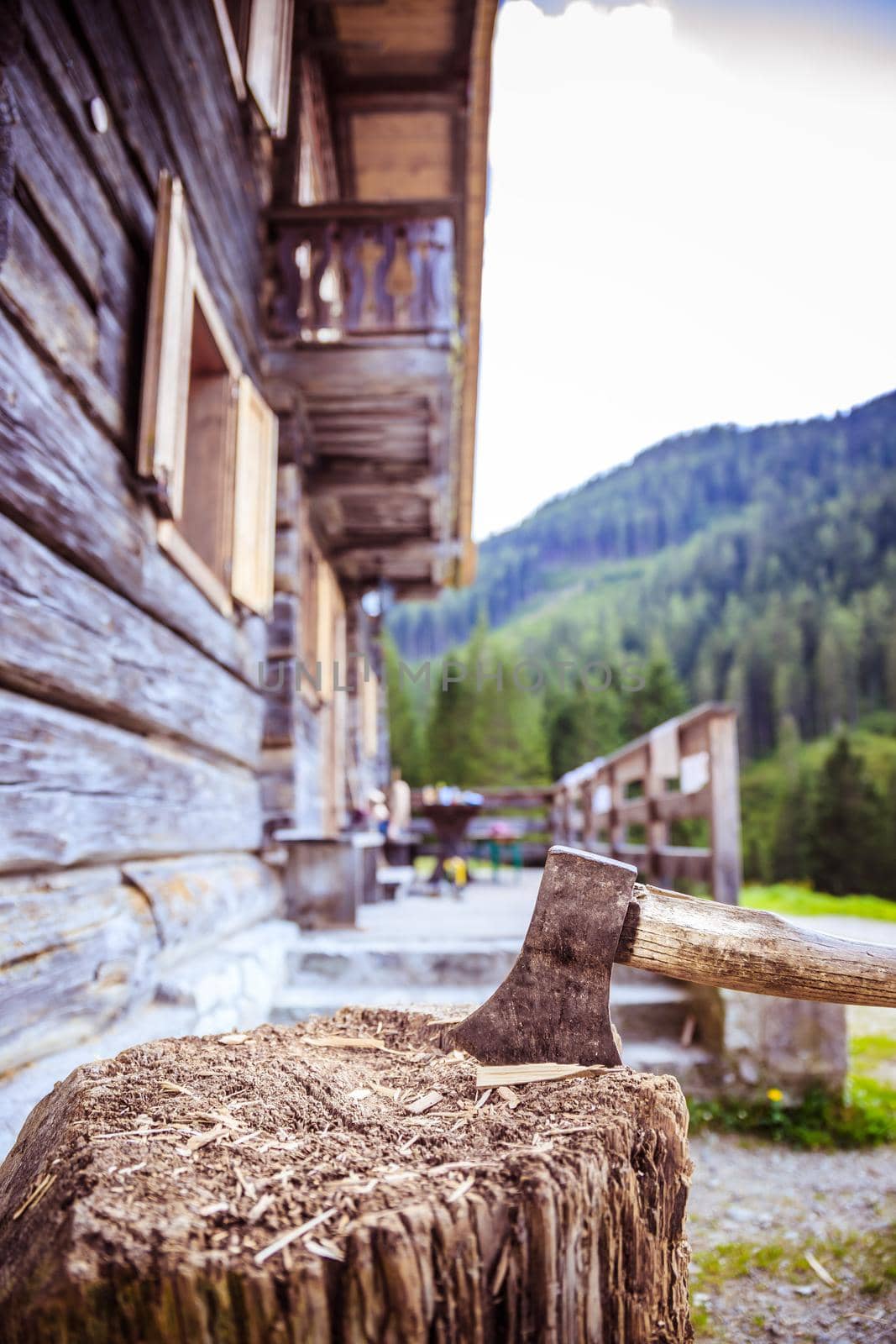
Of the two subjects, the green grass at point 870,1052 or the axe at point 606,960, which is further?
the green grass at point 870,1052

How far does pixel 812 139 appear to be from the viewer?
5914 mm

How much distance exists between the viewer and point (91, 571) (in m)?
2.46

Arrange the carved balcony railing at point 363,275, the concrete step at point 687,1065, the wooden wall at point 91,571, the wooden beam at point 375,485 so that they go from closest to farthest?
1. the wooden wall at point 91,571
2. the concrete step at point 687,1065
3. the carved balcony railing at point 363,275
4. the wooden beam at point 375,485

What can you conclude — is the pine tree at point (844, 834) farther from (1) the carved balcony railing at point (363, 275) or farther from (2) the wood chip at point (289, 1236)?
(2) the wood chip at point (289, 1236)

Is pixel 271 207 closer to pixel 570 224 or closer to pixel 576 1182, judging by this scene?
pixel 576 1182

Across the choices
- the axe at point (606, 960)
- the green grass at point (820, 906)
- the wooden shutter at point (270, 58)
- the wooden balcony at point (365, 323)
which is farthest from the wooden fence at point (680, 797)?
the wooden shutter at point (270, 58)

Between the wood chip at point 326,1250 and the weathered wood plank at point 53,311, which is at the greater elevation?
the weathered wood plank at point 53,311

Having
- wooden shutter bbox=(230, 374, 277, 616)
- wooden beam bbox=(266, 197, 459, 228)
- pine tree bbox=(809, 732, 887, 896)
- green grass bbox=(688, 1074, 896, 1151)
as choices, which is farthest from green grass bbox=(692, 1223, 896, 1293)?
pine tree bbox=(809, 732, 887, 896)

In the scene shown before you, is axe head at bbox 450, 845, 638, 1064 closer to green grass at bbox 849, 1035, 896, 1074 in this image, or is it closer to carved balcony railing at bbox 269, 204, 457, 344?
green grass at bbox 849, 1035, 896, 1074

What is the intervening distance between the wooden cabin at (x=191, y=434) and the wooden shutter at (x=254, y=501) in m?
0.02

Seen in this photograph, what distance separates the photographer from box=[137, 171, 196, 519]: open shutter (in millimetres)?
2811

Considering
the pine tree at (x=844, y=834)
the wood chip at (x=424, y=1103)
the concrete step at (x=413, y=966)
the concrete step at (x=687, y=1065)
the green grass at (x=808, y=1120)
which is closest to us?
the wood chip at (x=424, y=1103)

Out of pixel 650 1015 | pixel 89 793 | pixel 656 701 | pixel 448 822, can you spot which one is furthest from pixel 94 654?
pixel 656 701

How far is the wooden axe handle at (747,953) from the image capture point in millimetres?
1348
